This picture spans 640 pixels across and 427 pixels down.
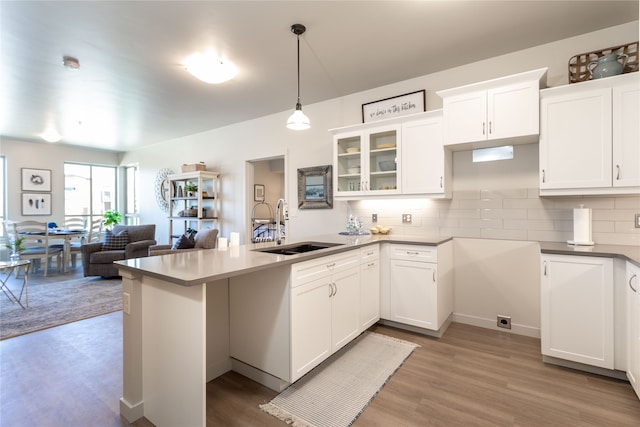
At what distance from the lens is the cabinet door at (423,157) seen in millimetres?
3045

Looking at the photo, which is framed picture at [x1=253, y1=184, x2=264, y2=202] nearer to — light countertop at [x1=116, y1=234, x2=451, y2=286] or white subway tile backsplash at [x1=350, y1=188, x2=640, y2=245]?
white subway tile backsplash at [x1=350, y1=188, x2=640, y2=245]

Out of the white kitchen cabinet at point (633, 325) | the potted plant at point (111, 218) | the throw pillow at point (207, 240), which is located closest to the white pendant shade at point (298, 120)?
the white kitchen cabinet at point (633, 325)

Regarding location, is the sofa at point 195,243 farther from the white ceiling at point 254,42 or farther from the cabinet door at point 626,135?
the cabinet door at point 626,135

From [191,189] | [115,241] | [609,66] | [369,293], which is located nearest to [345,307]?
[369,293]

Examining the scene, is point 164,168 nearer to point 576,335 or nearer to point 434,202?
point 434,202

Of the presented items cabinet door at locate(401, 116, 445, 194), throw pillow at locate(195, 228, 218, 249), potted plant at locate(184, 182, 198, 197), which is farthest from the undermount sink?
potted plant at locate(184, 182, 198, 197)

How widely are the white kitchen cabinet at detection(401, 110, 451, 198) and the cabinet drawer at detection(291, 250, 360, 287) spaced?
1040 mm

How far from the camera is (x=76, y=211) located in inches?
291

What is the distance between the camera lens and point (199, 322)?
1.49m

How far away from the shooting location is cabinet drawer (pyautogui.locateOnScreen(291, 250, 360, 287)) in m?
2.02

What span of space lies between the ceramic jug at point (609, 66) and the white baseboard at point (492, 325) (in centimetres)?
221

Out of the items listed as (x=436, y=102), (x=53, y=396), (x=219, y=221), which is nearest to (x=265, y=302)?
(x=53, y=396)

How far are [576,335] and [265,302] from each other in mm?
2273

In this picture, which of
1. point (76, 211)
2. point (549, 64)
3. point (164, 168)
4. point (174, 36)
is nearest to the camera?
point (174, 36)
